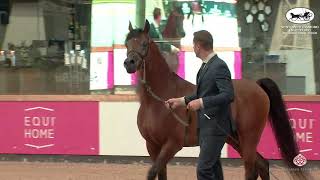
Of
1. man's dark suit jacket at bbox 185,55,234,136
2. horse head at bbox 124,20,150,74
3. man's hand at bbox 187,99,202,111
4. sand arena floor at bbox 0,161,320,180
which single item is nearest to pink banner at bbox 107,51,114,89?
sand arena floor at bbox 0,161,320,180

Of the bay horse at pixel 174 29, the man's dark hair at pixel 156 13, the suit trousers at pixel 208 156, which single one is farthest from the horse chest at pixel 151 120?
the man's dark hair at pixel 156 13

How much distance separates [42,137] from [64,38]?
5.36 feet

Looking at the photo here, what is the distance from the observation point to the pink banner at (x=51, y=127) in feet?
31.6

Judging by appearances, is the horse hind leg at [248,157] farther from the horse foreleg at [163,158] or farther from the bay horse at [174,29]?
the bay horse at [174,29]

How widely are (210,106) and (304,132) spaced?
14.0ft

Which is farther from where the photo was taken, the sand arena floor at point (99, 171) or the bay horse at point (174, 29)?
the bay horse at point (174, 29)

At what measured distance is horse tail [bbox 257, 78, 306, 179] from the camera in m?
7.10

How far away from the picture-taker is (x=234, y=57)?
950 centimetres

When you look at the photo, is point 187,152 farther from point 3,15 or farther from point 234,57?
point 3,15

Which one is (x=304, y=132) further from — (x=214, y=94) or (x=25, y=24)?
(x=25, y=24)

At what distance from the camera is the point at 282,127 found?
23.6 feet

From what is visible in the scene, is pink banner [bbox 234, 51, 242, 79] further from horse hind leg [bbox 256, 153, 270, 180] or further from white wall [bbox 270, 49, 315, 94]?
horse hind leg [bbox 256, 153, 270, 180]

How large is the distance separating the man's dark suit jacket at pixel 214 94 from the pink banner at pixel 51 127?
4357 mm

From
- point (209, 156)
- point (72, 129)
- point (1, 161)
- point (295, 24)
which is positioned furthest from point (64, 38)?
point (209, 156)
